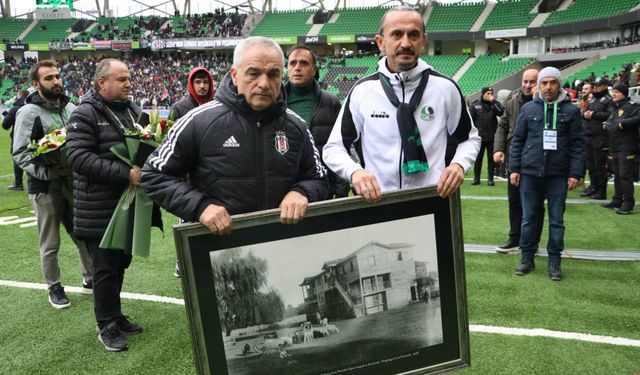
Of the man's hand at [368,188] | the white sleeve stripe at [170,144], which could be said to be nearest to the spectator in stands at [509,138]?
the man's hand at [368,188]

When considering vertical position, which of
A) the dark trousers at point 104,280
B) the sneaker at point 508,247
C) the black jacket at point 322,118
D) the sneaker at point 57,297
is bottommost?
the sneaker at point 508,247

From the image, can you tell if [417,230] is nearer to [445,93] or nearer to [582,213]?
[445,93]

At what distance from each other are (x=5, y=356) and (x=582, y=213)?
712cm

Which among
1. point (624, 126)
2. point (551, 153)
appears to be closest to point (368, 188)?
point (551, 153)

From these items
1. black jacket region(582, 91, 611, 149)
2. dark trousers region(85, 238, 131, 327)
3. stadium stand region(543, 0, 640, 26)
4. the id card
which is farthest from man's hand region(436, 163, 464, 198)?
stadium stand region(543, 0, 640, 26)

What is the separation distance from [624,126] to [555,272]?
3.66 metres

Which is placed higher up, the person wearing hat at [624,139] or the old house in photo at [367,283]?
the old house in photo at [367,283]

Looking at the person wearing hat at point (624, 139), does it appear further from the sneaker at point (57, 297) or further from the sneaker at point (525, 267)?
the sneaker at point (57, 297)

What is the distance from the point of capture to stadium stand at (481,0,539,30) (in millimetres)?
36000

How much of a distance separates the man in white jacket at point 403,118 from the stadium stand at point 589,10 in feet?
111

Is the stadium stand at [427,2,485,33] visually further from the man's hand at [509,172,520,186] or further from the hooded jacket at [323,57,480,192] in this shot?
the hooded jacket at [323,57,480,192]

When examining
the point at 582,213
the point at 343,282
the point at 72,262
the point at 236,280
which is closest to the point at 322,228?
the point at 343,282

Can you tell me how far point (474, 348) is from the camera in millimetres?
3250

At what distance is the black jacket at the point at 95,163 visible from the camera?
125 inches
